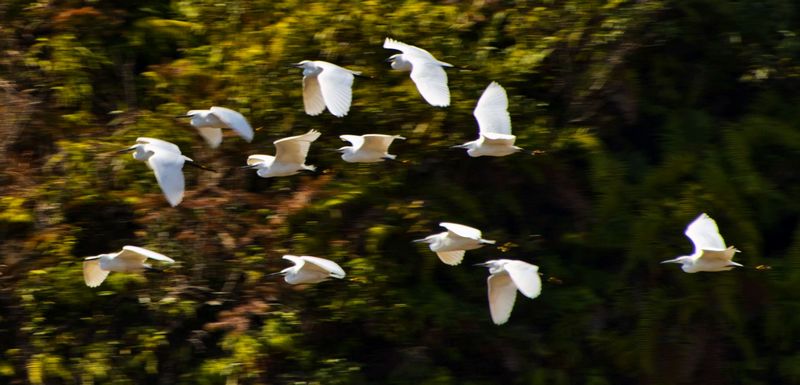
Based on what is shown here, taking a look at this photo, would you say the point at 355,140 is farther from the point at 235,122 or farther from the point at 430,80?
the point at 235,122

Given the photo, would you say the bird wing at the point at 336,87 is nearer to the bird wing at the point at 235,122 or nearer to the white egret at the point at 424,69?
the white egret at the point at 424,69

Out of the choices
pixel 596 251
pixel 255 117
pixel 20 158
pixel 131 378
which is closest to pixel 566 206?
pixel 596 251

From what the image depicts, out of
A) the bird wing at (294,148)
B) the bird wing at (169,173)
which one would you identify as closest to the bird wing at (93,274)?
the bird wing at (169,173)

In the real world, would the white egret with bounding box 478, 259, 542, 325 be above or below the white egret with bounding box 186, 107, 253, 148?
below

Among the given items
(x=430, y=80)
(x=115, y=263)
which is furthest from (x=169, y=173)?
(x=430, y=80)

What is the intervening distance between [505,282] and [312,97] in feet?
4.20

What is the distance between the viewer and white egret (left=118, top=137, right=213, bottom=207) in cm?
529

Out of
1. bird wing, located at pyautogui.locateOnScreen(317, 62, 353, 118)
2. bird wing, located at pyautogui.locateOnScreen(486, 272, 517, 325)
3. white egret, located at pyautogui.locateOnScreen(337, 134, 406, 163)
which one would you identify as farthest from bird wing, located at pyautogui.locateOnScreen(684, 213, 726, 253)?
bird wing, located at pyautogui.locateOnScreen(317, 62, 353, 118)

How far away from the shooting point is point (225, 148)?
646 centimetres

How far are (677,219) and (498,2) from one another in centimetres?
146

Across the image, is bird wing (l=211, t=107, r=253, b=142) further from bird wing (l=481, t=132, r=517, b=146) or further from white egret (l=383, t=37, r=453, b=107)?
bird wing (l=481, t=132, r=517, b=146)

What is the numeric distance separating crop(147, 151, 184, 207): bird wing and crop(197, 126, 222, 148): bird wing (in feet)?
1.63

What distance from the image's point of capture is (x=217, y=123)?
5887 mm

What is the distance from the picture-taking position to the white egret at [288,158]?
229 inches
